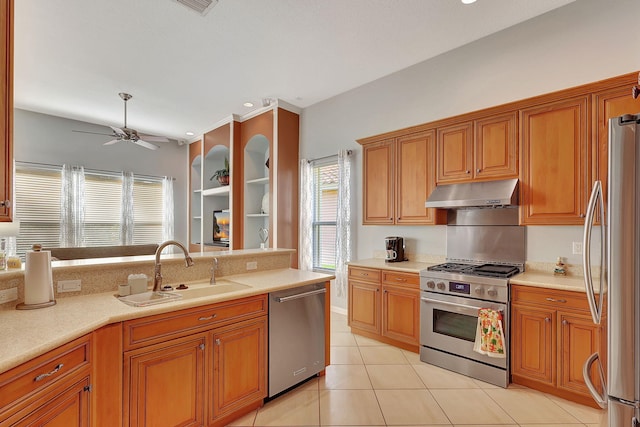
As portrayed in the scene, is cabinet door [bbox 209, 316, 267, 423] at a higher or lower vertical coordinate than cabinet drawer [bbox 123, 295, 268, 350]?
lower

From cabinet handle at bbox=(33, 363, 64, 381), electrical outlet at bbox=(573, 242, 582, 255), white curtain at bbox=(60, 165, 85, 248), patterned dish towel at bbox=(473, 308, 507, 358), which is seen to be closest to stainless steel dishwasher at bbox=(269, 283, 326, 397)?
cabinet handle at bbox=(33, 363, 64, 381)

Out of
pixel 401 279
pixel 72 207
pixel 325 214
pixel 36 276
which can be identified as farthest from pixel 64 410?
pixel 72 207

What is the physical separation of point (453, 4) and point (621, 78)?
54.2 inches

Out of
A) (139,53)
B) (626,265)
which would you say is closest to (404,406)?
(626,265)

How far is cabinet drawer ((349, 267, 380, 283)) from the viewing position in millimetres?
3464

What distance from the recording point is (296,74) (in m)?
3.93

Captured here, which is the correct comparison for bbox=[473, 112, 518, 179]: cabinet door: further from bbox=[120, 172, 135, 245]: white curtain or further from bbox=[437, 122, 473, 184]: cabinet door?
bbox=[120, 172, 135, 245]: white curtain

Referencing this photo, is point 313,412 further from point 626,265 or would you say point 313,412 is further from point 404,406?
point 626,265

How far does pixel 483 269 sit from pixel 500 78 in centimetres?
190

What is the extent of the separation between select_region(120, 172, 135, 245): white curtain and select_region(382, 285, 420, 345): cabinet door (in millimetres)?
5221

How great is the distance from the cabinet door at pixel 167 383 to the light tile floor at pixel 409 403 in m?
0.44

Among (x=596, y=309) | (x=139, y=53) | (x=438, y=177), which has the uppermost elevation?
(x=139, y=53)

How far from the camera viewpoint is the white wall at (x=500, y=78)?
8.39ft

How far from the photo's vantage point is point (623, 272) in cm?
112
